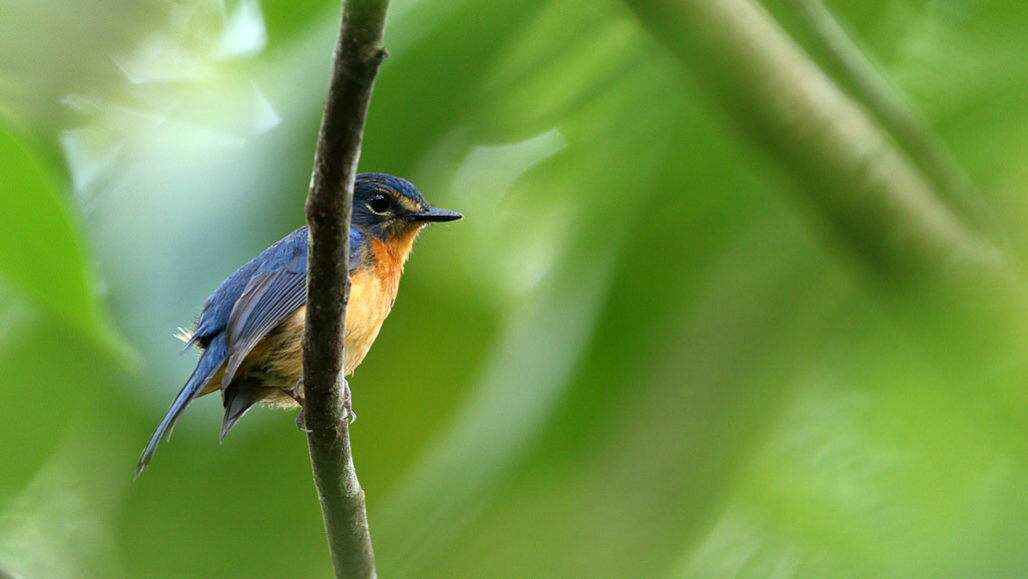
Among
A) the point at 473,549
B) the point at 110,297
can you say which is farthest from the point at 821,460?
the point at 110,297

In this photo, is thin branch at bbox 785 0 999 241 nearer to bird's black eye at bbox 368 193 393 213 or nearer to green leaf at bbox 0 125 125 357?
green leaf at bbox 0 125 125 357

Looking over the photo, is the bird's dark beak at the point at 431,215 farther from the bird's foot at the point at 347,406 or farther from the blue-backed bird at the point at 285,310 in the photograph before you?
the bird's foot at the point at 347,406

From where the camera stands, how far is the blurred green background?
407mm

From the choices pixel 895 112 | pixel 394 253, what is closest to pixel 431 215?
pixel 394 253

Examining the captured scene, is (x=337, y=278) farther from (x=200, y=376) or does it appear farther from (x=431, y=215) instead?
(x=431, y=215)

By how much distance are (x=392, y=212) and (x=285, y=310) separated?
0.89 meters

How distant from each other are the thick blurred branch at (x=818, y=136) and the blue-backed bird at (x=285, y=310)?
2979 mm

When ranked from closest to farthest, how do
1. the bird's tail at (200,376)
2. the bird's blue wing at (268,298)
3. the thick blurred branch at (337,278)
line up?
the thick blurred branch at (337,278) → the bird's tail at (200,376) → the bird's blue wing at (268,298)

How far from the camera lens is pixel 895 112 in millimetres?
568

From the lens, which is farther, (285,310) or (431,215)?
(431,215)

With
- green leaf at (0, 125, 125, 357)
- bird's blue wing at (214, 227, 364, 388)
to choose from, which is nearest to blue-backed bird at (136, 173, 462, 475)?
bird's blue wing at (214, 227, 364, 388)

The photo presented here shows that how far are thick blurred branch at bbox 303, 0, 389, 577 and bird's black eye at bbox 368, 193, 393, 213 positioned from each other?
2.30 meters

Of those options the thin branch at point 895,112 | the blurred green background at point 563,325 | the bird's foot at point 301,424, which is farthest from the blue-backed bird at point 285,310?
the thin branch at point 895,112

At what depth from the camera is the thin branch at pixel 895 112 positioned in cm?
48
